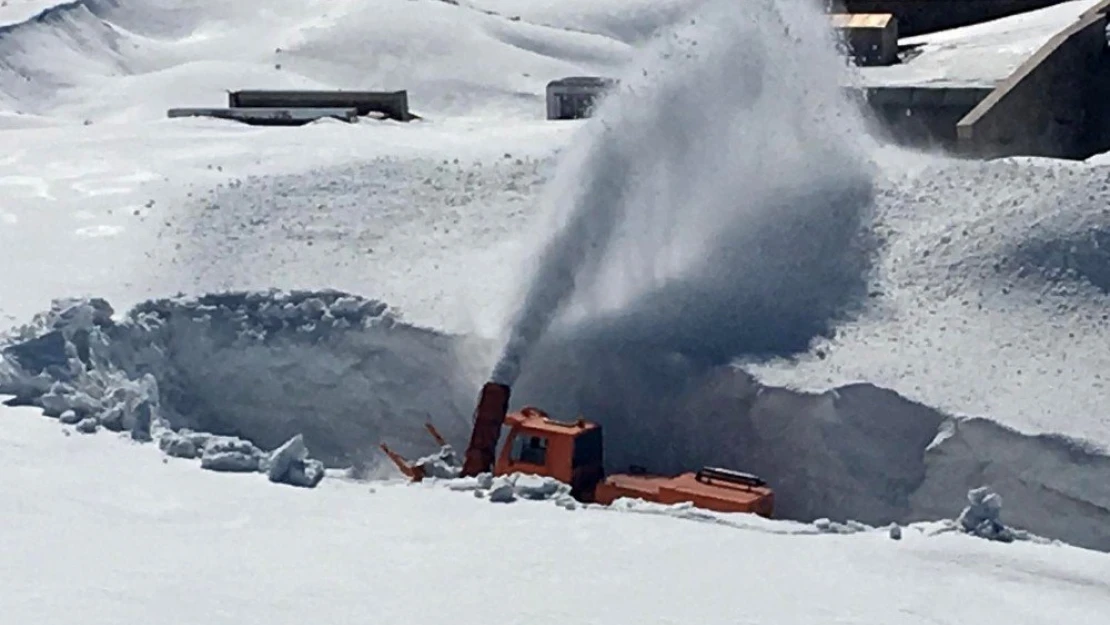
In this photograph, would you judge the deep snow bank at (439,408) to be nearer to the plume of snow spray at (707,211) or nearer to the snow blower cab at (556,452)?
the plume of snow spray at (707,211)

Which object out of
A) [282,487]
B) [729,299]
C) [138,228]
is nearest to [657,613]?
[282,487]

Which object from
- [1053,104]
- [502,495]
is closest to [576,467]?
[502,495]

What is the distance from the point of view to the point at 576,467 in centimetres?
1111

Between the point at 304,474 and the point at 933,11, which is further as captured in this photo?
the point at 933,11

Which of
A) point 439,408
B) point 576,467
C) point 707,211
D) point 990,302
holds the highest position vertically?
point 707,211

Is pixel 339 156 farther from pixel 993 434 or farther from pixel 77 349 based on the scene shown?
pixel 993 434

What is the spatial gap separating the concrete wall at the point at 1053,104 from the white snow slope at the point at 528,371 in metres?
4.23

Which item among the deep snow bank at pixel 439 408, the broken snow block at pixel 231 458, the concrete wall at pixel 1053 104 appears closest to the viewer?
the broken snow block at pixel 231 458

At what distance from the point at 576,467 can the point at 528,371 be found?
1.69 m

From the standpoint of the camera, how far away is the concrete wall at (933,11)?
30.2m

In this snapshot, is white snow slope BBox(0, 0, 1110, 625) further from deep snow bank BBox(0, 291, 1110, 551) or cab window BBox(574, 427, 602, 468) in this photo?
cab window BBox(574, 427, 602, 468)

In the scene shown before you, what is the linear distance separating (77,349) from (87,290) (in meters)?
1.49

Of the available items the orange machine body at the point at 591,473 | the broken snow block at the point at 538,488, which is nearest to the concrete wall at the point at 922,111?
the orange machine body at the point at 591,473

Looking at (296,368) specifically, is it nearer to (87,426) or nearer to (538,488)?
(87,426)
